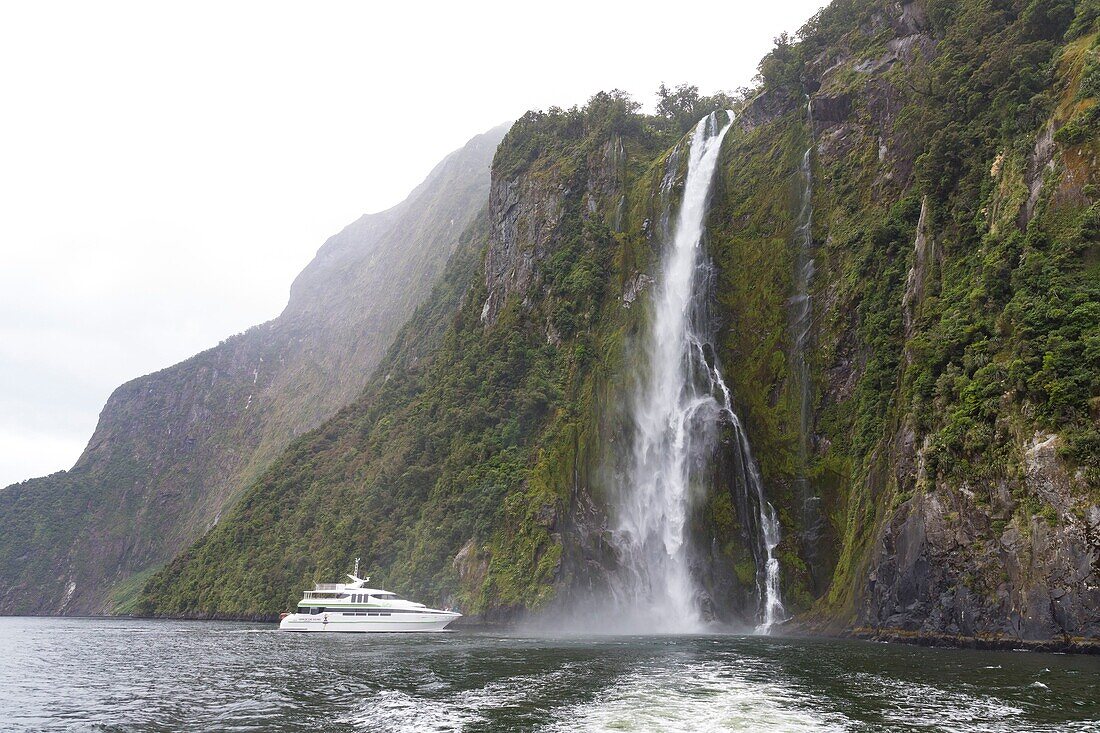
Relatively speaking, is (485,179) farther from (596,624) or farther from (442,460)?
(596,624)

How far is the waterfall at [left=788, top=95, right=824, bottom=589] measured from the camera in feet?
162

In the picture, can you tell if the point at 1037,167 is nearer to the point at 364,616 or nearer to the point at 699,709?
the point at 699,709

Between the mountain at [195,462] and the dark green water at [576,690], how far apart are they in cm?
12200

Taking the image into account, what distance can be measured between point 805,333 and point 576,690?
3860cm

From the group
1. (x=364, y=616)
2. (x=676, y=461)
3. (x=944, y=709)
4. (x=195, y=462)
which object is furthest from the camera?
(x=195, y=462)

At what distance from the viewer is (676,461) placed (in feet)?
186

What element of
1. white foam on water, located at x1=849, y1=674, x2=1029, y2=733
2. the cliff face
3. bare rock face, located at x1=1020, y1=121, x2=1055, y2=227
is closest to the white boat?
the cliff face

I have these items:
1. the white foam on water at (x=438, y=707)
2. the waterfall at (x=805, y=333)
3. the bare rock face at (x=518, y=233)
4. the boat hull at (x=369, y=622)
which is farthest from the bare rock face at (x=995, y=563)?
the bare rock face at (x=518, y=233)

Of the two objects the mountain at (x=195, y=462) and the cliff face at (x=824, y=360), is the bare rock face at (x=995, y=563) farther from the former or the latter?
the mountain at (x=195, y=462)

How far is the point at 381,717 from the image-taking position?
20.1 metres

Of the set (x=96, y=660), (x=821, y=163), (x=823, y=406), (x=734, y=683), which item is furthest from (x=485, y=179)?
(x=734, y=683)

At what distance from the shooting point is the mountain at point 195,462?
161 metres

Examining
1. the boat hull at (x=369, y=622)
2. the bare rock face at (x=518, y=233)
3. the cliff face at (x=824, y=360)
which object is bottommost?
the boat hull at (x=369, y=622)

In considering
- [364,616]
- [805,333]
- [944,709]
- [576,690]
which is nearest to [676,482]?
[805,333]
